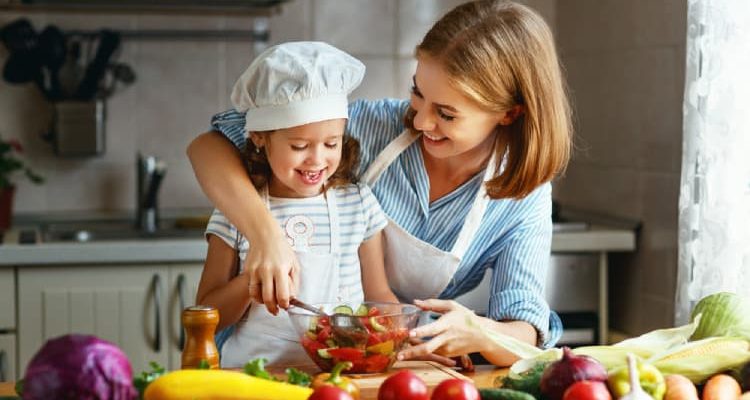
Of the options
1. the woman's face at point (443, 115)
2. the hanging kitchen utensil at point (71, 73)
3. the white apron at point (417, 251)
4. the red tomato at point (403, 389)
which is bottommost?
A: the red tomato at point (403, 389)

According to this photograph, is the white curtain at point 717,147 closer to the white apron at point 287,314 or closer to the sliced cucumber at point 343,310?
the white apron at point 287,314

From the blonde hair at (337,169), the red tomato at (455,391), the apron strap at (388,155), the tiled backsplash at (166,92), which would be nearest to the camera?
the red tomato at (455,391)

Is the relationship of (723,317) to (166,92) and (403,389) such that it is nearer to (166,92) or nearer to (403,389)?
(403,389)

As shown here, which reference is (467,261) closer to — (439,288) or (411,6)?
(439,288)

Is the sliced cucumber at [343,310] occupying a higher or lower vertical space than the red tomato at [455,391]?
higher

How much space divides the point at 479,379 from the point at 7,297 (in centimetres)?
156

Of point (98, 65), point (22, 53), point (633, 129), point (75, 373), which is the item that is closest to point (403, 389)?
point (75, 373)

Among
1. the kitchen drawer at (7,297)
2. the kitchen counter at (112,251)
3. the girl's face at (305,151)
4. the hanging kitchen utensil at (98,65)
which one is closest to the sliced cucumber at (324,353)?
the girl's face at (305,151)

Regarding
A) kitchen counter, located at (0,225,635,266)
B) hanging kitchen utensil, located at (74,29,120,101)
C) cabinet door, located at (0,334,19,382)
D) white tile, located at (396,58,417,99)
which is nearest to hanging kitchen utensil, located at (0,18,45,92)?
hanging kitchen utensil, located at (74,29,120,101)

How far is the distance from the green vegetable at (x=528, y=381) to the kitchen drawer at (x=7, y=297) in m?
1.65

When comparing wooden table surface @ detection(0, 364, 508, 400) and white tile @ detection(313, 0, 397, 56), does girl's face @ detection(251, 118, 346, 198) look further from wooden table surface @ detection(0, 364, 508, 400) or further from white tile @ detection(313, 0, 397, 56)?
white tile @ detection(313, 0, 397, 56)

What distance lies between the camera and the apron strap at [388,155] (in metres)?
2.03

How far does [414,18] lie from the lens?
357cm

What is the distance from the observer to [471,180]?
2.04 meters
